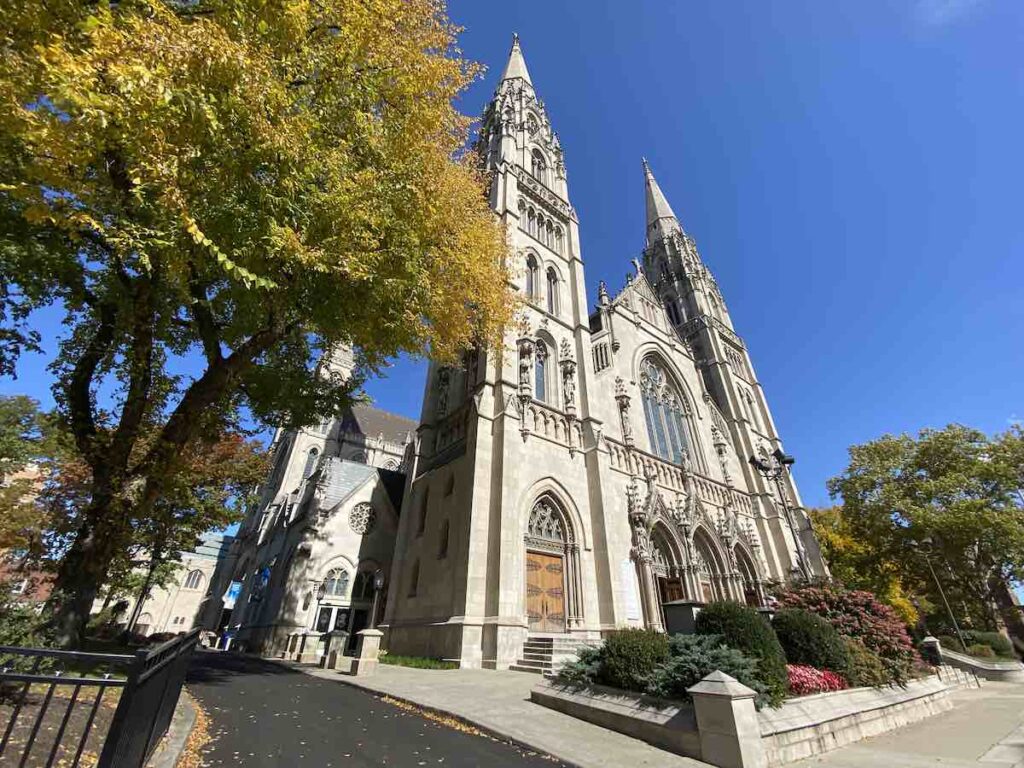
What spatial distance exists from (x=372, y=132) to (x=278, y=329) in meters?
4.03

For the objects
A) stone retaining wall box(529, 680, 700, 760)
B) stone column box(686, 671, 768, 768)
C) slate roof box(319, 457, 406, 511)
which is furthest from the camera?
slate roof box(319, 457, 406, 511)

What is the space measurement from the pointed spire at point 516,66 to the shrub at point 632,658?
3630 cm

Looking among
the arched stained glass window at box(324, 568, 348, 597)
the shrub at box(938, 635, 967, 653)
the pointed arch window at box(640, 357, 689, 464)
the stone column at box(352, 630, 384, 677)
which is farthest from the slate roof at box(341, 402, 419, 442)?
the shrub at box(938, 635, 967, 653)

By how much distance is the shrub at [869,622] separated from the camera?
9.36m

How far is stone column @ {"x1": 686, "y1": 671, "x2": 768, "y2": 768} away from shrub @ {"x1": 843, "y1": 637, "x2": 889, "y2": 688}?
13.6 feet

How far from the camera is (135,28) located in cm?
508

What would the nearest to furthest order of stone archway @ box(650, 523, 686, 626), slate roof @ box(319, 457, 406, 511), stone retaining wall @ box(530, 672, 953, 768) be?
stone retaining wall @ box(530, 672, 953, 768), stone archway @ box(650, 523, 686, 626), slate roof @ box(319, 457, 406, 511)

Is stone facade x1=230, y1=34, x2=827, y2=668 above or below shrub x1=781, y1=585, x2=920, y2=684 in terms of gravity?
above

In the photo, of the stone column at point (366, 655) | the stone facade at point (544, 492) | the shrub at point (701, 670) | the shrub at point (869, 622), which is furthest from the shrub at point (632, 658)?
the stone column at point (366, 655)

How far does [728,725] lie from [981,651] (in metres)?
23.7

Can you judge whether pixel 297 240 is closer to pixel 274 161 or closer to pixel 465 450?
pixel 274 161

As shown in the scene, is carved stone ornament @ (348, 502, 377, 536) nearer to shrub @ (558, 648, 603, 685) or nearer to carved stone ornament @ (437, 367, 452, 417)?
carved stone ornament @ (437, 367, 452, 417)

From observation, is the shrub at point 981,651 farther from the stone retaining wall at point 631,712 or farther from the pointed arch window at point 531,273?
the pointed arch window at point 531,273

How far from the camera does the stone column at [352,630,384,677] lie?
10.9 metres
